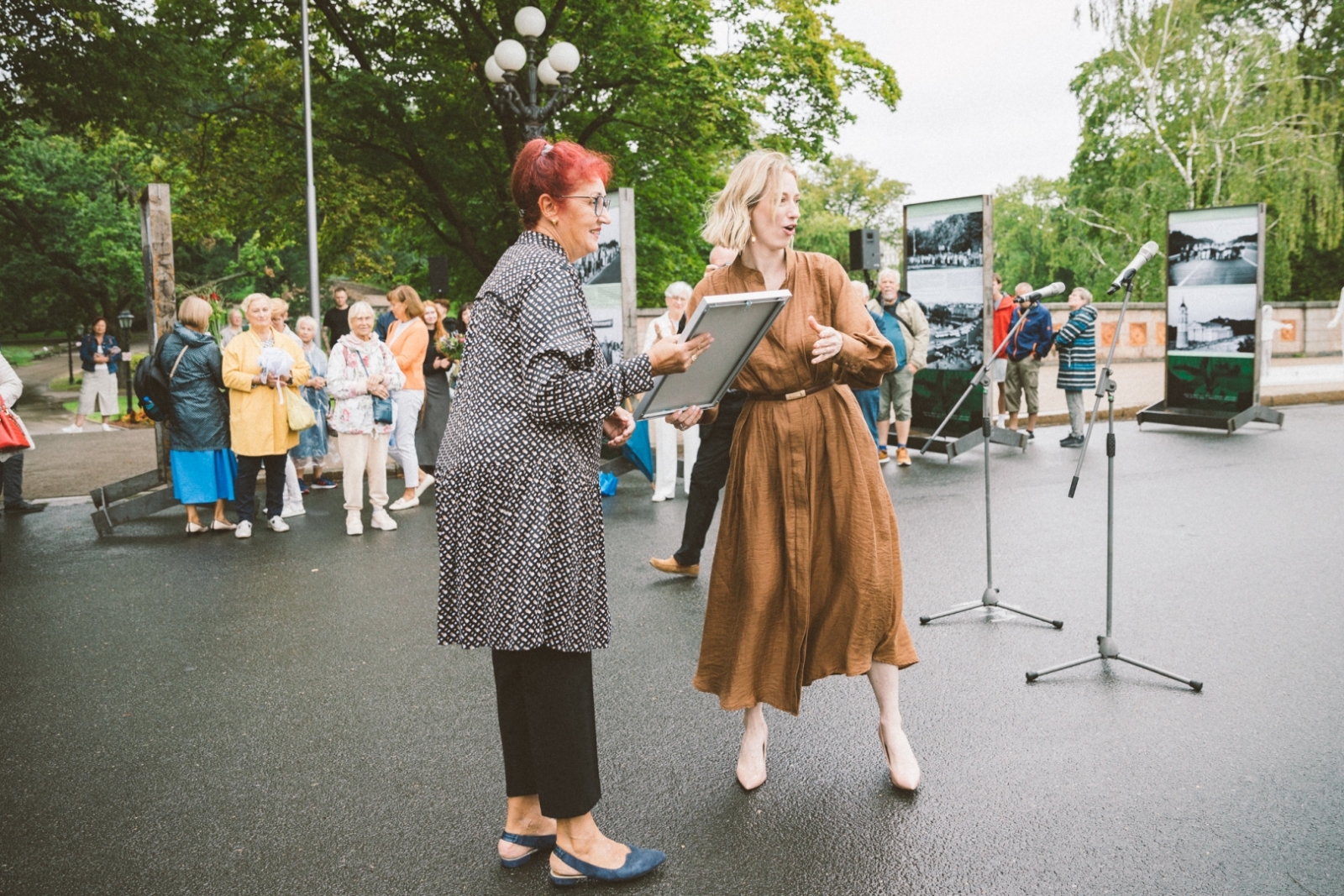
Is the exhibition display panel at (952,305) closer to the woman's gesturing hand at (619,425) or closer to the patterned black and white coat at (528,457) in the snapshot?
the woman's gesturing hand at (619,425)

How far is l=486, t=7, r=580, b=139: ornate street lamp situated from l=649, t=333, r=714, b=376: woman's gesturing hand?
1101 centimetres

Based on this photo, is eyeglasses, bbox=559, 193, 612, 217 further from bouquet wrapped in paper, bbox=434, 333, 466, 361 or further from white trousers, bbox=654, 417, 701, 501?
bouquet wrapped in paper, bbox=434, 333, 466, 361

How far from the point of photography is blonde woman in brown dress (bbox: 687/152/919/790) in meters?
3.39

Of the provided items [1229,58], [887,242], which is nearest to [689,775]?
[1229,58]

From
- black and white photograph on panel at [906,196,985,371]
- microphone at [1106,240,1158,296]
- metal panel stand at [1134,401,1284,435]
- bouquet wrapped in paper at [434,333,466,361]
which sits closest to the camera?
microphone at [1106,240,1158,296]

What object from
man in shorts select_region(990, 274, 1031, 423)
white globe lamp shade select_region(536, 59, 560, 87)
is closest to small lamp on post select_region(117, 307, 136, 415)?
white globe lamp shade select_region(536, 59, 560, 87)

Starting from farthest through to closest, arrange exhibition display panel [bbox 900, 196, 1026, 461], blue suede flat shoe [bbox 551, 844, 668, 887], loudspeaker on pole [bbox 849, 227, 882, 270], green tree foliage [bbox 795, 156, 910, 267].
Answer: green tree foliage [bbox 795, 156, 910, 267]
loudspeaker on pole [bbox 849, 227, 882, 270]
exhibition display panel [bbox 900, 196, 1026, 461]
blue suede flat shoe [bbox 551, 844, 668, 887]

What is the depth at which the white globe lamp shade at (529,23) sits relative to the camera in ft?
41.2

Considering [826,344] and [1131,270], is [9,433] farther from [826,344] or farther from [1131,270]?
[1131,270]

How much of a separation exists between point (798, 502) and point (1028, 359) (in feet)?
34.9

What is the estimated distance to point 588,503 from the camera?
2809 millimetres

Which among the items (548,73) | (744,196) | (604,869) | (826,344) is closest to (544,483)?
(826,344)

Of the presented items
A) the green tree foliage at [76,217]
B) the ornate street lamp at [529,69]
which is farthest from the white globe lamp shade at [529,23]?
the green tree foliage at [76,217]

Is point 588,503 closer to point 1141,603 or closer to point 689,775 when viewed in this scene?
point 689,775
